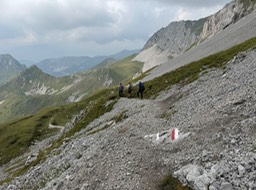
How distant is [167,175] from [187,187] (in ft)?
7.50

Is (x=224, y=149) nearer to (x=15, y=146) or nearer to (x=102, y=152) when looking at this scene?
(x=102, y=152)

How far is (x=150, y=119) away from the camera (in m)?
35.1

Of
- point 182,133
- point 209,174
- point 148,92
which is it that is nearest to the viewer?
point 209,174

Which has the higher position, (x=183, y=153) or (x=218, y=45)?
(x=183, y=153)

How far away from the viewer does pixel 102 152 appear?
27672 mm

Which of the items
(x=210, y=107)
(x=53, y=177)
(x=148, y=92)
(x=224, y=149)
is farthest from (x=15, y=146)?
(x=224, y=149)

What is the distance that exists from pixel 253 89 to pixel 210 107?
427 centimetres

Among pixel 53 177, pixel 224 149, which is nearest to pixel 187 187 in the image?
pixel 224 149

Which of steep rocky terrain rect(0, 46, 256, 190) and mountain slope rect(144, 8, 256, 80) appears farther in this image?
mountain slope rect(144, 8, 256, 80)

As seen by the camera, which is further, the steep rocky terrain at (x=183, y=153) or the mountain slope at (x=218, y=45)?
the mountain slope at (x=218, y=45)

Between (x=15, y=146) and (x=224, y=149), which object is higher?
(x=224, y=149)

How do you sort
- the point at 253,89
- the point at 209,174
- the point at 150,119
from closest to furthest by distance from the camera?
the point at 209,174
the point at 253,89
the point at 150,119

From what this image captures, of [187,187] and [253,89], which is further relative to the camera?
[253,89]

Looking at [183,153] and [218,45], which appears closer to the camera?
[183,153]
